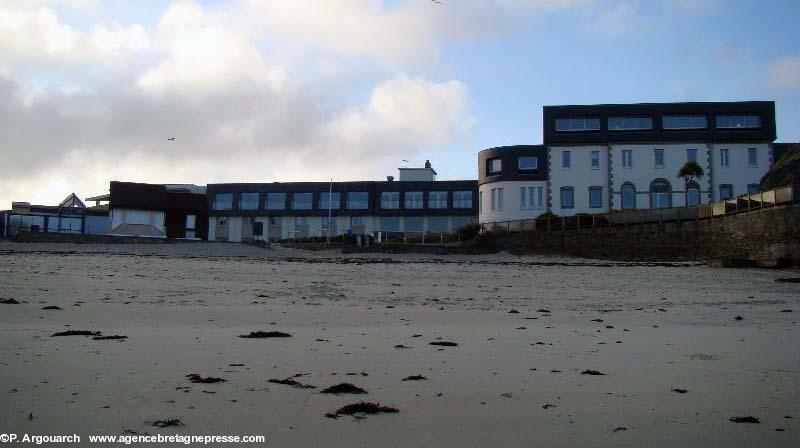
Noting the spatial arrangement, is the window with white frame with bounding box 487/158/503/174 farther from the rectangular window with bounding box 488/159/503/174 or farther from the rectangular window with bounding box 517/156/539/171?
the rectangular window with bounding box 517/156/539/171

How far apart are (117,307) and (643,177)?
43686 millimetres

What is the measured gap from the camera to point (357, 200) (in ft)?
209

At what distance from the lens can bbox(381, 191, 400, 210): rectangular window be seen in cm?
6272

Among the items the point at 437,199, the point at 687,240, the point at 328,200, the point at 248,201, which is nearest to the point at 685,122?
the point at 687,240

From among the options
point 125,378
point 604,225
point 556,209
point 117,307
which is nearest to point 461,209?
point 556,209

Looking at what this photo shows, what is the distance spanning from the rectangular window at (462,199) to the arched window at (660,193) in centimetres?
1937

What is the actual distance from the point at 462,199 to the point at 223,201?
25.6 m

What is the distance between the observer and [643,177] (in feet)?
151

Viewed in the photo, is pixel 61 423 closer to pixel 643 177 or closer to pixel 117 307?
pixel 117 307

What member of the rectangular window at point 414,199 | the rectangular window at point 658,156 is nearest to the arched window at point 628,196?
the rectangular window at point 658,156

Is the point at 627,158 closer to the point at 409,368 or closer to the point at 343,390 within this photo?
the point at 409,368

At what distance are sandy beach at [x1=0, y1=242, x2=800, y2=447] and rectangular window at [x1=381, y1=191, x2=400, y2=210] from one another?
51.7 metres

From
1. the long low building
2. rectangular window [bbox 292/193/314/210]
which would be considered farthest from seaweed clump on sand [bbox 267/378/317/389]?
rectangular window [bbox 292/193/314/210]

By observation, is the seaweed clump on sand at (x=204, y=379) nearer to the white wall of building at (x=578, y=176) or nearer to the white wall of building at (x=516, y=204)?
the white wall of building at (x=578, y=176)
